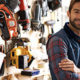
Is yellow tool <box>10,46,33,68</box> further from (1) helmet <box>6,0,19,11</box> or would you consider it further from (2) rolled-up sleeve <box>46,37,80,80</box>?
(2) rolled-up sleeve <box>46,37,80,80</box>

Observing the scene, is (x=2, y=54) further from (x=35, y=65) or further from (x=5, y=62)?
(x=35, y=65)

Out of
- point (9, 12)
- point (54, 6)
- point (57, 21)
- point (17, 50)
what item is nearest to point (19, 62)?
point (17, 50)

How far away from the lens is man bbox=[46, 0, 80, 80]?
940 millimetres

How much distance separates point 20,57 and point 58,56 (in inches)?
30.9

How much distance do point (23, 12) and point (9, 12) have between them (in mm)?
231

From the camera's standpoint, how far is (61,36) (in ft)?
3.33

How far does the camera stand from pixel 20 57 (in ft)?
5.54

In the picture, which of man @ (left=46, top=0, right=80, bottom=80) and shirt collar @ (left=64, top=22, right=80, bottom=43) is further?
shirt collar @ (left=64, top=22, right=80, bottom=43)

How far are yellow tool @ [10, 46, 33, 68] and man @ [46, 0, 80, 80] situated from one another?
70 centimetres

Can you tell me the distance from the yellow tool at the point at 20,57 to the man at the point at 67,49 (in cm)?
70

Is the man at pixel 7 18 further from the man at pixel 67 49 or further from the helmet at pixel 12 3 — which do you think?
the man at pixel 67 49

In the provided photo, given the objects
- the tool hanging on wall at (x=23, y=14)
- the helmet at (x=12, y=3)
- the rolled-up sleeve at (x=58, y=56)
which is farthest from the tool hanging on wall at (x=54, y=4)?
the rolled-up sleeve at (x=58, y=56)

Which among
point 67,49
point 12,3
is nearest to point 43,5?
point 12,3

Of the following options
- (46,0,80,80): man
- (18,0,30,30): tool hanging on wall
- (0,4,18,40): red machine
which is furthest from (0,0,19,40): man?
(46,0,80,80): man
